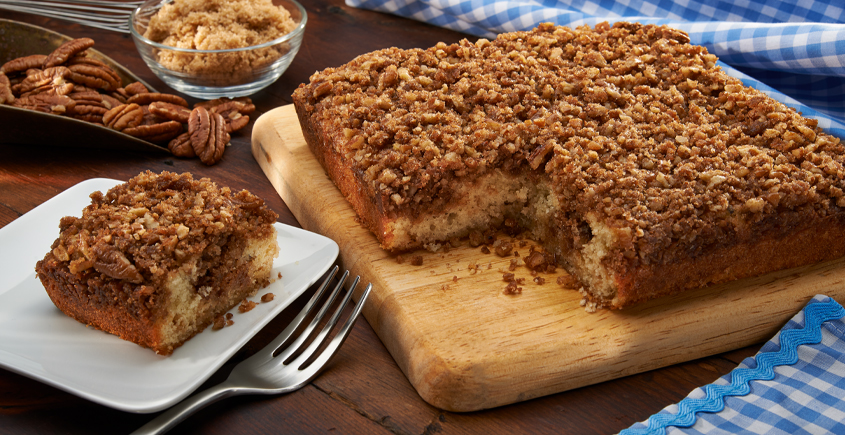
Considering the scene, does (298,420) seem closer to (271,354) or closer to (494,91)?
(271,354)

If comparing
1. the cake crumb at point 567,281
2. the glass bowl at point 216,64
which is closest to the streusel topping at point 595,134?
the cake crumb at point 567,281

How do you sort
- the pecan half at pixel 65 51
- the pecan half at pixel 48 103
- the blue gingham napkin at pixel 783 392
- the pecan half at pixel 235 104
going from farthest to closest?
the pecan half at pixel 235 104, the pecan half at pixel 65 51, the pecan half at pixel 48 103, the blue gingham napkin at pixel 783 392

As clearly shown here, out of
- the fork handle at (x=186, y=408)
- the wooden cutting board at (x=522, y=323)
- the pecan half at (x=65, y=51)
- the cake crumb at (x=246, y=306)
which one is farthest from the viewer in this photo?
the pecan half at (x=65, y=51)

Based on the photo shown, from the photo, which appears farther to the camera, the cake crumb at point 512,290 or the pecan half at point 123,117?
the pecan half at point 123,117

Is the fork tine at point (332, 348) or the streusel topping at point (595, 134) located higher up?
the streusel topping at point (595, 134)

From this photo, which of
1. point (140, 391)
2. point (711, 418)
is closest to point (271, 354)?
point (140, 391)

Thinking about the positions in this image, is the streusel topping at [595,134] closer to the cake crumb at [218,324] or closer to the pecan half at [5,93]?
the cake crumb at [218,324]

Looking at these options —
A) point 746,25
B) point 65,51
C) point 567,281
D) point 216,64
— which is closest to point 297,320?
point 567,281

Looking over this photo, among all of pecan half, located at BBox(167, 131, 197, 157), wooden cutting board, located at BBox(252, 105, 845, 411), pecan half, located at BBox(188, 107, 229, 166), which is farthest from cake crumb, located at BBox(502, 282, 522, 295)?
pecan half, located at BBox(167, 131, 197, 157)
